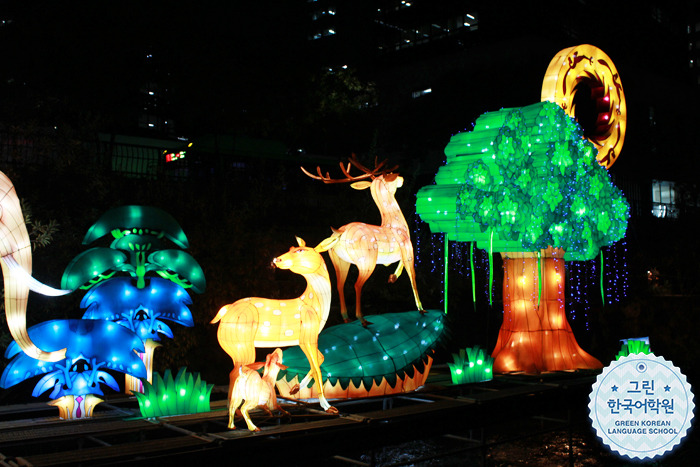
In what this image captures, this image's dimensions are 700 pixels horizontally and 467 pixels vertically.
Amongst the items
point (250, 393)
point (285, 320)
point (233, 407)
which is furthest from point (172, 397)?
point (285, 320)

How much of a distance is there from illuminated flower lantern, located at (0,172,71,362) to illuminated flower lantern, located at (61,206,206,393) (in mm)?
594

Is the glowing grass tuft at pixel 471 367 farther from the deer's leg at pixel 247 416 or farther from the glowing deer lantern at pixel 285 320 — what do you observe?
the deer's leg at pixel 247 416

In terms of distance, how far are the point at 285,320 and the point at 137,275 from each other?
5.29 feet

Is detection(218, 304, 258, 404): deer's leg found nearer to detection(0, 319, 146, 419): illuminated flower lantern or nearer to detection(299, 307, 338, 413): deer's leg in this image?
detection(299, 307, 338, 413): deer's leg

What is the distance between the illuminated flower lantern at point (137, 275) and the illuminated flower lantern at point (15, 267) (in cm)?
59

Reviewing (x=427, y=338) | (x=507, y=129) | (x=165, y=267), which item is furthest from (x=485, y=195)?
(x=165, y=267)

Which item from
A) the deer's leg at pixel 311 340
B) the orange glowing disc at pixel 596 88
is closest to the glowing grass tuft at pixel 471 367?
the deer's leg at pixel 311 340

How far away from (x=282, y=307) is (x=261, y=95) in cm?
862

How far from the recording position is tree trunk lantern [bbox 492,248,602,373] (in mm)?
8727

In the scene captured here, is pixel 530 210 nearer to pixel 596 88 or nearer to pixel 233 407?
pixel 596 88

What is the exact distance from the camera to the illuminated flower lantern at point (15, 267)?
5648 mm

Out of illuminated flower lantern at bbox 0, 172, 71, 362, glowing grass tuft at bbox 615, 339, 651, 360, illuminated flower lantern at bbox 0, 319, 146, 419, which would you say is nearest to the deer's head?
illuminated flower lantern at bbox 0, 319, 146, 419

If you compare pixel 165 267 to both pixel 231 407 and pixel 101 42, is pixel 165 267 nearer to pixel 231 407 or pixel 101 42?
pixel 231 407

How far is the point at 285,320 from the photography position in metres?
6.27
